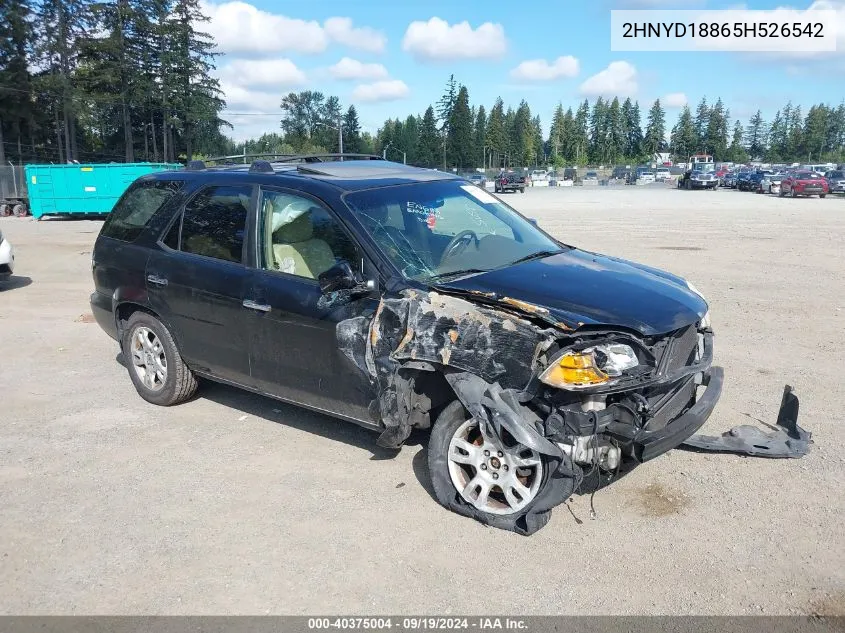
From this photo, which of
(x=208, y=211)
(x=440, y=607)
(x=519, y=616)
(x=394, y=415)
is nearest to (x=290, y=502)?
(x=394, y=415)

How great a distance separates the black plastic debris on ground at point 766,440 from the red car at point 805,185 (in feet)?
132

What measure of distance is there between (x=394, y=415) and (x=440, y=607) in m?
1.15

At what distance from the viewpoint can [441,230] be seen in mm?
4699

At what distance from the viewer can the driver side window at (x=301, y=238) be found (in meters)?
4.43

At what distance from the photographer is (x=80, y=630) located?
119 inches

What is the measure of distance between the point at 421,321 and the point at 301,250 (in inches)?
48.2

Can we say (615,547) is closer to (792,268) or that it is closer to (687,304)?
(687,304)

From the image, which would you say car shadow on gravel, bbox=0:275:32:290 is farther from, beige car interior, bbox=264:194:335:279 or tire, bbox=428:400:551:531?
tire, bbox=428:400:551:531

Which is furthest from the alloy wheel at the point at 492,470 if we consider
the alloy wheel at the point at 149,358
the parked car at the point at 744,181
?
the parked car at the point at 744,181

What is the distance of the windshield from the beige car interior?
1.10ft

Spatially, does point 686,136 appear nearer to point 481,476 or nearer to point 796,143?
point 796,143

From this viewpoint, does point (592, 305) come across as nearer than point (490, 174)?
Yes

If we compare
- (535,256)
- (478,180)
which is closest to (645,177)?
(478,180)

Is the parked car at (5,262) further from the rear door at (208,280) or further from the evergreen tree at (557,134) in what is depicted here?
the evergreen tree at (557,134)
